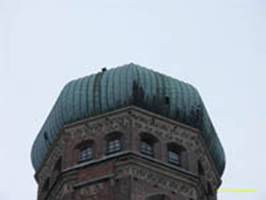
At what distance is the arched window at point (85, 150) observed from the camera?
2333 inches

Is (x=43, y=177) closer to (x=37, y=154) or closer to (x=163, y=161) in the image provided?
(x=37, y=154)

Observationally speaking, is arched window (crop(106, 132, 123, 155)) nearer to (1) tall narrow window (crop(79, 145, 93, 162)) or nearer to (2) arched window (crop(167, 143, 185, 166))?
(1) tall narrow window (crop(79, 145, 93, 162))

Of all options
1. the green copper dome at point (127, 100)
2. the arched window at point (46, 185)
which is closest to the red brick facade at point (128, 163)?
the arched window at point (46, 185)

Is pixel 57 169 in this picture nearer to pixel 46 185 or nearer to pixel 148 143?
pixel 46 185

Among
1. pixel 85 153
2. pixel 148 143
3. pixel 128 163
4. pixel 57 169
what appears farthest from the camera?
pixel 57 169

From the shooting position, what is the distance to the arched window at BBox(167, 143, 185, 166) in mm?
59250

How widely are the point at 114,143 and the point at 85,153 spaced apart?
1199 millimetres

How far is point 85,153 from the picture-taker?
59.5 metres

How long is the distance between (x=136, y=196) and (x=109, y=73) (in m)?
6.83

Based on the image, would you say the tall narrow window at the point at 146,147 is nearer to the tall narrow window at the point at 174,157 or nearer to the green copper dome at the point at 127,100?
the tall narrow window at the point at 174,157

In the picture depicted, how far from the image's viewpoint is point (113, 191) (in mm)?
56688

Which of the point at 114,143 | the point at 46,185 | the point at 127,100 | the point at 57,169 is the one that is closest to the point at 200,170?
the point at 114,143

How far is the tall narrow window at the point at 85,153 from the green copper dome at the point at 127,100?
129 cm

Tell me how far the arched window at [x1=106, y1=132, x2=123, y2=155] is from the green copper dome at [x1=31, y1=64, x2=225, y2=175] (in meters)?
1.17
